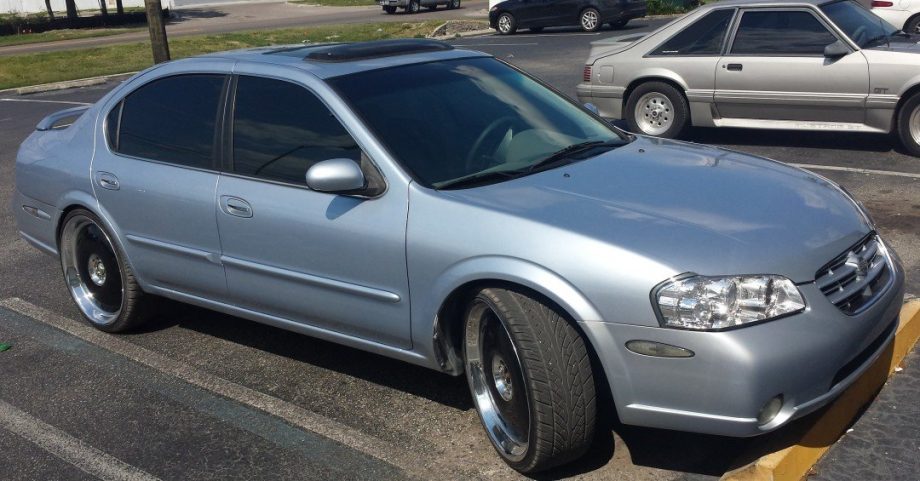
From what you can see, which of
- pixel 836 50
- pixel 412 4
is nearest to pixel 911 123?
pixel 836 50

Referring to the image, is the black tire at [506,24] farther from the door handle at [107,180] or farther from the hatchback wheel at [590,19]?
the door handle at [107,180]

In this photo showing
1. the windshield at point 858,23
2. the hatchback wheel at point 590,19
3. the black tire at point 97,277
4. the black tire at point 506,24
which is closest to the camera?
the black tire at point 97,277

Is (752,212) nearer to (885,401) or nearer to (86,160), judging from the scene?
(885,401)

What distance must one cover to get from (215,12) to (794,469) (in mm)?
50478

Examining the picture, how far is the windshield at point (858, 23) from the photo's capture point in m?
9.64

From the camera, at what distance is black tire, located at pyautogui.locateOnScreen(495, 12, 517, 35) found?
2847cm

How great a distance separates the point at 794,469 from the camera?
3814mm

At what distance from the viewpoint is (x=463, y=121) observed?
480 cm

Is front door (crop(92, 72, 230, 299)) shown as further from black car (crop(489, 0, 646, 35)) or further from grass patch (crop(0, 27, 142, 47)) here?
grass patch (crop(0, 27, 142, 47))

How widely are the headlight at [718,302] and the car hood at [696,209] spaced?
45 mm

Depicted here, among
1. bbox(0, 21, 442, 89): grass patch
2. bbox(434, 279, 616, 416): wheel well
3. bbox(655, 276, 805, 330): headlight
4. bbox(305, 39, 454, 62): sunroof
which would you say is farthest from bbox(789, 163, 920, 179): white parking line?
bbox(0, 21, 442, 89): grass patch

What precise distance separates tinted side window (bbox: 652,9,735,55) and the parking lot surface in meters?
3.70

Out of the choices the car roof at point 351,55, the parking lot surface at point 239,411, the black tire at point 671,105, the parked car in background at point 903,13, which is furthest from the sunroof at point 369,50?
the parked car in background at point 903,13

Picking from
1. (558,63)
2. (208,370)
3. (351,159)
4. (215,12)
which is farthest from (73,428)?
(215,12)
